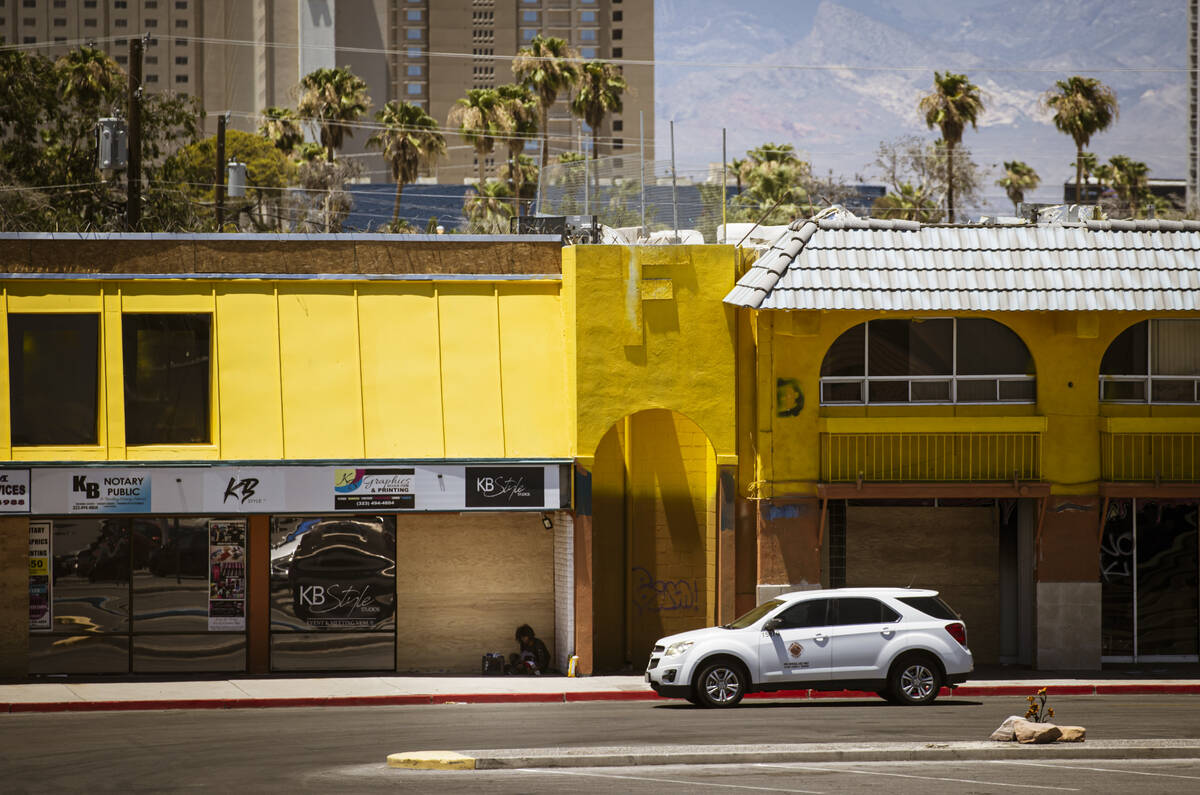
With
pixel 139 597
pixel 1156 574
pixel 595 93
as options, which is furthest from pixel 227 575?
pixel 595 93

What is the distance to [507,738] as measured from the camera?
1850cm

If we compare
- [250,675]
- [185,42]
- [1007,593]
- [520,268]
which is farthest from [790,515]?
[185,42]

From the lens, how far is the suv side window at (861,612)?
21.6m

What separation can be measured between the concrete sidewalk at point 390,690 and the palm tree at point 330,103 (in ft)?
225

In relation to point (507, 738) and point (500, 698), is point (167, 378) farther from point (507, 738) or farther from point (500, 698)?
point (507, 738)

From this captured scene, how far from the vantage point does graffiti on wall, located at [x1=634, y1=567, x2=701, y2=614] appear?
27.1 metres

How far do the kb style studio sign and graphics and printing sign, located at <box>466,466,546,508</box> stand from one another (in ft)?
0.06

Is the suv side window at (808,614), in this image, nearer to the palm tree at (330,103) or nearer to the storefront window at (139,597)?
the storefront window at (139,597)

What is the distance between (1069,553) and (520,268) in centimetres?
1169

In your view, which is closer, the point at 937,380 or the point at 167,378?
the point at 167,378

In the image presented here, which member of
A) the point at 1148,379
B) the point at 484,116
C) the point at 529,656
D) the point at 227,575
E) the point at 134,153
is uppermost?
the point at 484,116

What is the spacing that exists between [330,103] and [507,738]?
254 feet

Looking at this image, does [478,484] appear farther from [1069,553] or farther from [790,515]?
[1069,553]

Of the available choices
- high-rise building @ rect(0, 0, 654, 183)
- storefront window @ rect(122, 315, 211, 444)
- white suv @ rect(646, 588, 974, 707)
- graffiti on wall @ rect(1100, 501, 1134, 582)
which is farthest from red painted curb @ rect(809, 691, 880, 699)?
high-rise building @ rect(0, 0, 654, 183)
